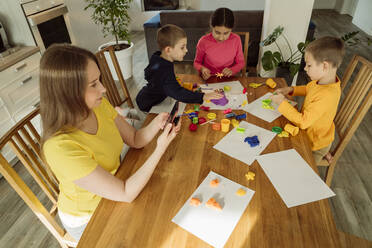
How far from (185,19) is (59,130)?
305 cm

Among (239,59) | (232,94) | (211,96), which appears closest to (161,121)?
(211,96)

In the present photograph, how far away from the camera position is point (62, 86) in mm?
849

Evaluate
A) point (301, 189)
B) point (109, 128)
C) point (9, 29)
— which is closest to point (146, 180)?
point (109, 128)

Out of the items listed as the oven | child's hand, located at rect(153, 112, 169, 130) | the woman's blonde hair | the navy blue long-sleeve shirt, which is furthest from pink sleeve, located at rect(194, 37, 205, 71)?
the oven

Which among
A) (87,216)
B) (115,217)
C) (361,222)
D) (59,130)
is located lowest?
(361,222)

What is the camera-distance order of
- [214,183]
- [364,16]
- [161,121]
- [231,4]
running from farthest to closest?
[231,4], [364,16], [161,121], [214,183]

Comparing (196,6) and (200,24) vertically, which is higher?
(200,24)

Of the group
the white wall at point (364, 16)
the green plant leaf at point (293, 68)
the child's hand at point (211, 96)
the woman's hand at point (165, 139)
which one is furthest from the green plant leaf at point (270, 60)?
the white wall at point (364, 16)

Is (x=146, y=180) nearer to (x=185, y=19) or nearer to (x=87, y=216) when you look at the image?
(x=87, y=216)

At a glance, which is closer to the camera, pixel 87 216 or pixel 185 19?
pixel 87 216

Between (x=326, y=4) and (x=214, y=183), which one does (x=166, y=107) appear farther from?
(x=326, y=4)

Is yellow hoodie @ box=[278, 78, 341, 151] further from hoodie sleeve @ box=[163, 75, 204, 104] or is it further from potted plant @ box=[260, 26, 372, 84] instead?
potted plant @ box=[260, 26, 372, 84]

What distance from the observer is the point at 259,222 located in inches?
33.4

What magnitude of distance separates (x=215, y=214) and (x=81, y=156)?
1.76 feet
